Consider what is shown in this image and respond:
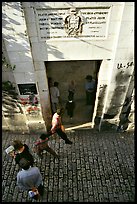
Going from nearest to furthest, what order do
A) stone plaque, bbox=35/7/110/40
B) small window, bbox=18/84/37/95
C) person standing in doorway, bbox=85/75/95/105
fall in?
stone plaque, bbox=35/7/110/40
small window, bbox=18/84/37/95
person standing in doorway, bbox=85/75/95/105

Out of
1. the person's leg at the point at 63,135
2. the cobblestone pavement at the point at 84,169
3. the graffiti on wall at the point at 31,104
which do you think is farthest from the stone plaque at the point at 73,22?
the cobblestone pavement at the point at 84,169

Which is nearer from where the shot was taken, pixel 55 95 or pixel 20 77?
pixel 20 77

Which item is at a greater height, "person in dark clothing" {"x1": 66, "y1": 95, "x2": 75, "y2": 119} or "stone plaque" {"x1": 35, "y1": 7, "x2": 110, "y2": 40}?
"stone plaque" {"x1": 35, "y1": 7, "x2": 110, "y2": 40}

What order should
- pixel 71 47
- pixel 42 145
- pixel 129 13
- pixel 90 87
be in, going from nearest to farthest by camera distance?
pixel 129 13
pixel 71 47
pixel 42 145
pixel 90 87

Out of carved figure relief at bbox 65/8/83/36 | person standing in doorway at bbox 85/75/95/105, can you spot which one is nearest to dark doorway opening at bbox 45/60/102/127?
person standing in doorway at bbox 85/75/95/105

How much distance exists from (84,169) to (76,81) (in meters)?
4.68

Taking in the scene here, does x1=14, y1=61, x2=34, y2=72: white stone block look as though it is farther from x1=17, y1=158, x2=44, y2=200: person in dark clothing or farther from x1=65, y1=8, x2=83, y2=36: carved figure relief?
x1=17, y1=158, x2=44, y2=200: person in dark clothing

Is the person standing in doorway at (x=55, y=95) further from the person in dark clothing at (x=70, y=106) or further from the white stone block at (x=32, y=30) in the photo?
the white stone block at (x=32, y=30)

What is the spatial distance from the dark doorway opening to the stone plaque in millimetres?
2058

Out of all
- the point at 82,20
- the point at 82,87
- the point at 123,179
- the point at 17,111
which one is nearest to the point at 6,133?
the point at 17,111

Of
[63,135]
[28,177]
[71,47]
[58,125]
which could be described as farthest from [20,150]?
[71,47]

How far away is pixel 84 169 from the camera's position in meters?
6.15

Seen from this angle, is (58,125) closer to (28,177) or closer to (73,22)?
(28,177)

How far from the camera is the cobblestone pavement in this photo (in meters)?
5.56
